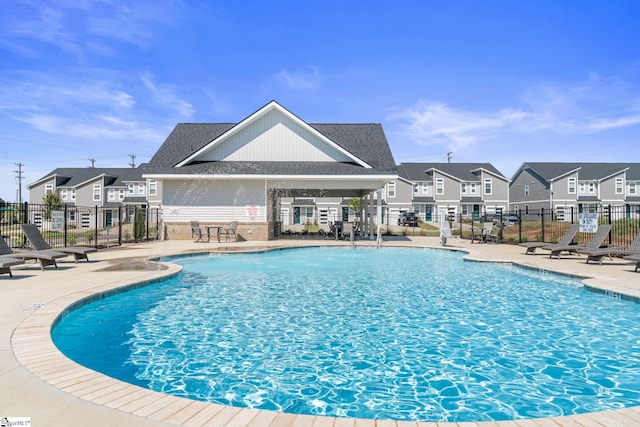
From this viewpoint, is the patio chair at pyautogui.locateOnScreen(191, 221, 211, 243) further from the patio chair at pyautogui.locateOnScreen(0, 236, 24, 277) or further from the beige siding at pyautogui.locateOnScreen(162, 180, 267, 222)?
the patio chair at pyautogui.locateOnScreen(0, 236, 24, 277)

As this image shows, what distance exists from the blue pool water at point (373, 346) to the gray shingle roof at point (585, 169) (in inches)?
1865

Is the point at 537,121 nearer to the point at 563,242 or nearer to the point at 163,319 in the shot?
the point at 563,242

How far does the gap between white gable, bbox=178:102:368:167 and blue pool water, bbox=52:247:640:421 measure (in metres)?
15.1

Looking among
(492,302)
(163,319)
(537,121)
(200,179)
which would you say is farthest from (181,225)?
(537,121)

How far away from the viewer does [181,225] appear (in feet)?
74.3

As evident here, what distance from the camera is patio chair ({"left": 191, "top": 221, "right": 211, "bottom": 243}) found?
21672 millimetres

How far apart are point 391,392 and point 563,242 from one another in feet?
46.7

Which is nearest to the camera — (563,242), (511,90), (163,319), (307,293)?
(163,319)

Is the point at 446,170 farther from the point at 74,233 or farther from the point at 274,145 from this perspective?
the point at 74,233

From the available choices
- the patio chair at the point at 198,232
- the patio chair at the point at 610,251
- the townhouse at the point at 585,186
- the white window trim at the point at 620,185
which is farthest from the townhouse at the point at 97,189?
the white window trim at the point at 620,185

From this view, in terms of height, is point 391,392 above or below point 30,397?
below

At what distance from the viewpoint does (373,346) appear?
5.48 metres

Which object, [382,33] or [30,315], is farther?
[382,33]

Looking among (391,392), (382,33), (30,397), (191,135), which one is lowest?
(391,392)
